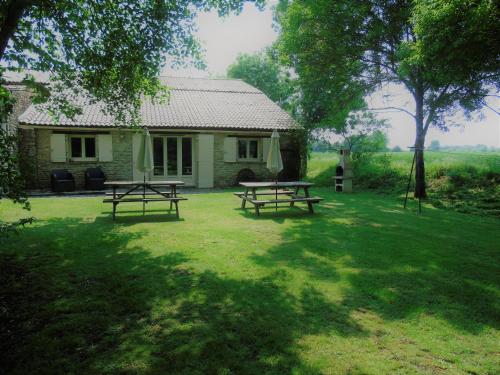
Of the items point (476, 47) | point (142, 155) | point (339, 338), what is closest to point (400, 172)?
point (476, 47)

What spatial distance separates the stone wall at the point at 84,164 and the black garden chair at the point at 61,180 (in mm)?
605

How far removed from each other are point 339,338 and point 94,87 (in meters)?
6.47

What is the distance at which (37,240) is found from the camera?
580 centimetres

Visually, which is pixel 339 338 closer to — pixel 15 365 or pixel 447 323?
pixel 447 323

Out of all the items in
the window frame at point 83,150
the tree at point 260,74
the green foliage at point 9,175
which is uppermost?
the tree at point 260,74

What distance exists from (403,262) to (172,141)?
40.5 ft

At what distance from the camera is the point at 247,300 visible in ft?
11.8

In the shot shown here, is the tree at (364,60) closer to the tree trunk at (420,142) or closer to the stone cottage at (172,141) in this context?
the tree trunk at (420,142)

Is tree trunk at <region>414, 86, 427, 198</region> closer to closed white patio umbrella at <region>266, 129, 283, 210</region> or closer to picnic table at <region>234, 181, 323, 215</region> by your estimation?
picnic table at <region>234, 181, 323, 215</region>

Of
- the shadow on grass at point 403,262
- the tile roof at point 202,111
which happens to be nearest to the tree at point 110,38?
the shadow on grass at point 403,262

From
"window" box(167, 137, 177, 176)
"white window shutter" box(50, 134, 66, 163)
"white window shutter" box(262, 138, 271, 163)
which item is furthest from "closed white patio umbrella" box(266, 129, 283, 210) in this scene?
"white window shutter" box(50, 134, 66, 163)

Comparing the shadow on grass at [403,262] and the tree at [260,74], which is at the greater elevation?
the tree at [260,74]

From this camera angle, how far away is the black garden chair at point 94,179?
1349 cm

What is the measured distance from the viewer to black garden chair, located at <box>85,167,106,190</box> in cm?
Answer: 1349
